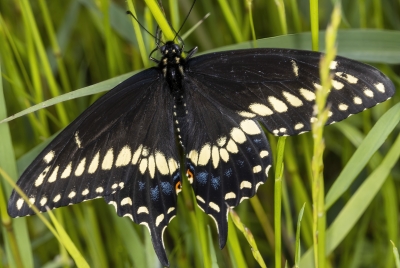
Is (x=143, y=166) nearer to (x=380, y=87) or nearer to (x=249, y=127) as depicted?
(x=249, y=127)

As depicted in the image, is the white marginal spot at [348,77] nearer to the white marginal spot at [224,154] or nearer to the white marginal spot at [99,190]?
the white marginal spot at [224,154]

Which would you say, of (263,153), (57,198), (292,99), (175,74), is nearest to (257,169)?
(263,153)

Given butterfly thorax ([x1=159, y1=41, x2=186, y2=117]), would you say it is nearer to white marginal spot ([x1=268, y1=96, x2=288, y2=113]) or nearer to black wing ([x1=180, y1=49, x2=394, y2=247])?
black wing ([x1=180, y1=49, x2=394, y2=247])

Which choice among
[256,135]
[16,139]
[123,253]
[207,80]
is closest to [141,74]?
[207,80]

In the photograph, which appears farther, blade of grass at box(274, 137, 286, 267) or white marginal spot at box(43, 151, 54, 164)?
white marginal spot at box(43, 151, 54, 164)

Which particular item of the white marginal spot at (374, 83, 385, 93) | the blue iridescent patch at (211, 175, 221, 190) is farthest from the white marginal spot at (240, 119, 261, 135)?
the white marginal spot at (374, 83, 385, 93)

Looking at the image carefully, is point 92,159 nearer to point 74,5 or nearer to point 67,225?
point 67,225

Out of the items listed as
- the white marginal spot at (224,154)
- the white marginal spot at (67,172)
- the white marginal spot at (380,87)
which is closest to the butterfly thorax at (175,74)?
the white marginal spot at (224,154)

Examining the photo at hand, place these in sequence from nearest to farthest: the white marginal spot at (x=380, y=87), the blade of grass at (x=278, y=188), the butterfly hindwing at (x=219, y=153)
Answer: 1. the blade of grass at (x=278, y=188)
2. the white marginal spot at (x=380, y=87)
3. the butterfly hindwing at (x=219, y=153)
